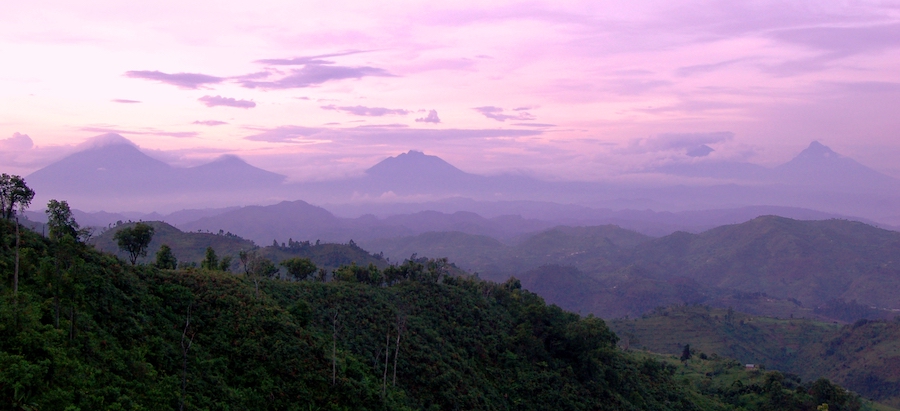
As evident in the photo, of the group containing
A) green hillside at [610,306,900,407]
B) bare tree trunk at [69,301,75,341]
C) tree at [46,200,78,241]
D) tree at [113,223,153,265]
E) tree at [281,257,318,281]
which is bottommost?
green hillside at [610,306,900,407]

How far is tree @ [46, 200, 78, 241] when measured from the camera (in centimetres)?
2884

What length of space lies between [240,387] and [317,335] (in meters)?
6.78

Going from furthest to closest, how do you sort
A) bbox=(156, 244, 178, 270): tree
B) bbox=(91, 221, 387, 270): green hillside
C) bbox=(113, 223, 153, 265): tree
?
bbox=(91, 221, 387, 270): green hillside < bbox=(156, 244, 178, 270): tree < bbox=(113, 223, 153, 265): tree

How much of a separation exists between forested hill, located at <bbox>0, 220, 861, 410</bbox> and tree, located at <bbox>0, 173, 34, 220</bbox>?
5.01 ft

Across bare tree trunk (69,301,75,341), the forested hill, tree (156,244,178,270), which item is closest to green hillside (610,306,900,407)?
the forested hill

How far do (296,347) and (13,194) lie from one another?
15941 mm

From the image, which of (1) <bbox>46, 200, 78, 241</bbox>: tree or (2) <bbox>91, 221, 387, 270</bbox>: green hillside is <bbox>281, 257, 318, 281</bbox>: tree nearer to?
(1) <bbox>46, 200, 78, 241</bbox>: tree

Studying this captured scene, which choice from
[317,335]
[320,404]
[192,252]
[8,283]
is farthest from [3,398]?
[192,252]

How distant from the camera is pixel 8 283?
73.2ft

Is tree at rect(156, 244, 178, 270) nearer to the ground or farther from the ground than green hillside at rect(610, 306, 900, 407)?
farther from the ground

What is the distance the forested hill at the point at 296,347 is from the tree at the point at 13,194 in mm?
1526

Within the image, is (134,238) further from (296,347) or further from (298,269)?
(296,347)

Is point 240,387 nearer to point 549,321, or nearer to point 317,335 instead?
point 317,335

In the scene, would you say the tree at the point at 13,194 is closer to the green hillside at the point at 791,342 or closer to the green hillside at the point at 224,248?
the green hillside at the point at 224,248
